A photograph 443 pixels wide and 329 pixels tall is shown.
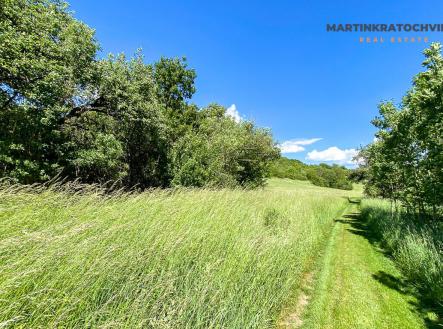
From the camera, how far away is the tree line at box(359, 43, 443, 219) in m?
7.12

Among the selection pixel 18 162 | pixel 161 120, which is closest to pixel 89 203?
pixel 18 162

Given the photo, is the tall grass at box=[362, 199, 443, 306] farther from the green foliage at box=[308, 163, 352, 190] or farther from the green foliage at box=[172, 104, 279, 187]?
the green foliage at box=[308, 163, 352, 190]

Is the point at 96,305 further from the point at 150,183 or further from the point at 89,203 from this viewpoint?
the point at 150,183

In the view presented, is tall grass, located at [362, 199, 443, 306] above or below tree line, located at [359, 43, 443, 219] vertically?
below

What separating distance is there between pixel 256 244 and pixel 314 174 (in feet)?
282

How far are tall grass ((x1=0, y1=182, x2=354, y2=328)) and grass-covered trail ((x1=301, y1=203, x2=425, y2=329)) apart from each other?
743 millimetres

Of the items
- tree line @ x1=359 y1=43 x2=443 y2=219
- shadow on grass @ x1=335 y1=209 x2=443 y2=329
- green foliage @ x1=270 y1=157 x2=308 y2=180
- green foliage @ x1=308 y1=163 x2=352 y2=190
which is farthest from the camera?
green foliage @ x1=308 y1=163 x2=352 y2=190

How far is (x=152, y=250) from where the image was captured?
147 inches

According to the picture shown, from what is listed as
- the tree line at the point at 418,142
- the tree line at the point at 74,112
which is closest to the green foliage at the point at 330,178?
the tree line at the point at 418,142

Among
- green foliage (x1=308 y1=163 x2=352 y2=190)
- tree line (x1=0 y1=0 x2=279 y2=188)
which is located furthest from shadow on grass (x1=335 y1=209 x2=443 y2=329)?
green foliage (x1=308 y1=163 x2=352 y2=190)

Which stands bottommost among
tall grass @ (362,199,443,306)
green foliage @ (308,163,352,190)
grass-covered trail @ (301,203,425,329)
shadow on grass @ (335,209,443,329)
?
grass-covered trail @ (301,203,425,329)

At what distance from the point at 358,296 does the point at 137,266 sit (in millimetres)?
5842

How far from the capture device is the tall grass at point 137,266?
8.09 feet

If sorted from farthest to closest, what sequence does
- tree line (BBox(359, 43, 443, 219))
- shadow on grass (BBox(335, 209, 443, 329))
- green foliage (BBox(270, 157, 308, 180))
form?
green foliage (BBox(270, 157, 308, 180)) < tree line (BBox(359, 43, 443, 219)) < shadow on grass (BBox(335, 209, 443, 329))
